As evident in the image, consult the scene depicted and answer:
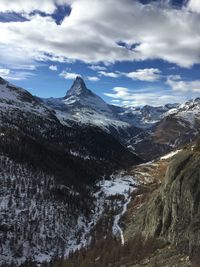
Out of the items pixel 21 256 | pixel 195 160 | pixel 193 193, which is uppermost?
pixel 195 160

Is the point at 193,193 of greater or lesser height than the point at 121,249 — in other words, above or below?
above

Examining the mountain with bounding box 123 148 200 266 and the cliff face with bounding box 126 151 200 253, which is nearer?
the mountain with bounding box 123 148 200 266

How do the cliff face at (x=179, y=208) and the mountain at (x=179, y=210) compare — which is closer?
the mountain at (x=179, y=210)

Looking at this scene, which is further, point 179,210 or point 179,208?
point 179,208

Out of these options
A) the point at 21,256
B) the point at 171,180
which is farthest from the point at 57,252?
the point at 171,180

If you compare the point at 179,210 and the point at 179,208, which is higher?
the point at 179,208

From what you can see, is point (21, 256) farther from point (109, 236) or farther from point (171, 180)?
point (171, 180)

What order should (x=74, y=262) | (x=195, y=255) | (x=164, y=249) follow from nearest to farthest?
(x=195, y=255)
(x=164, y=249)
(x=74, y=262)

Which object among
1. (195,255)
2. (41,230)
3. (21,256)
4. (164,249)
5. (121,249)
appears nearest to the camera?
(195,255)
